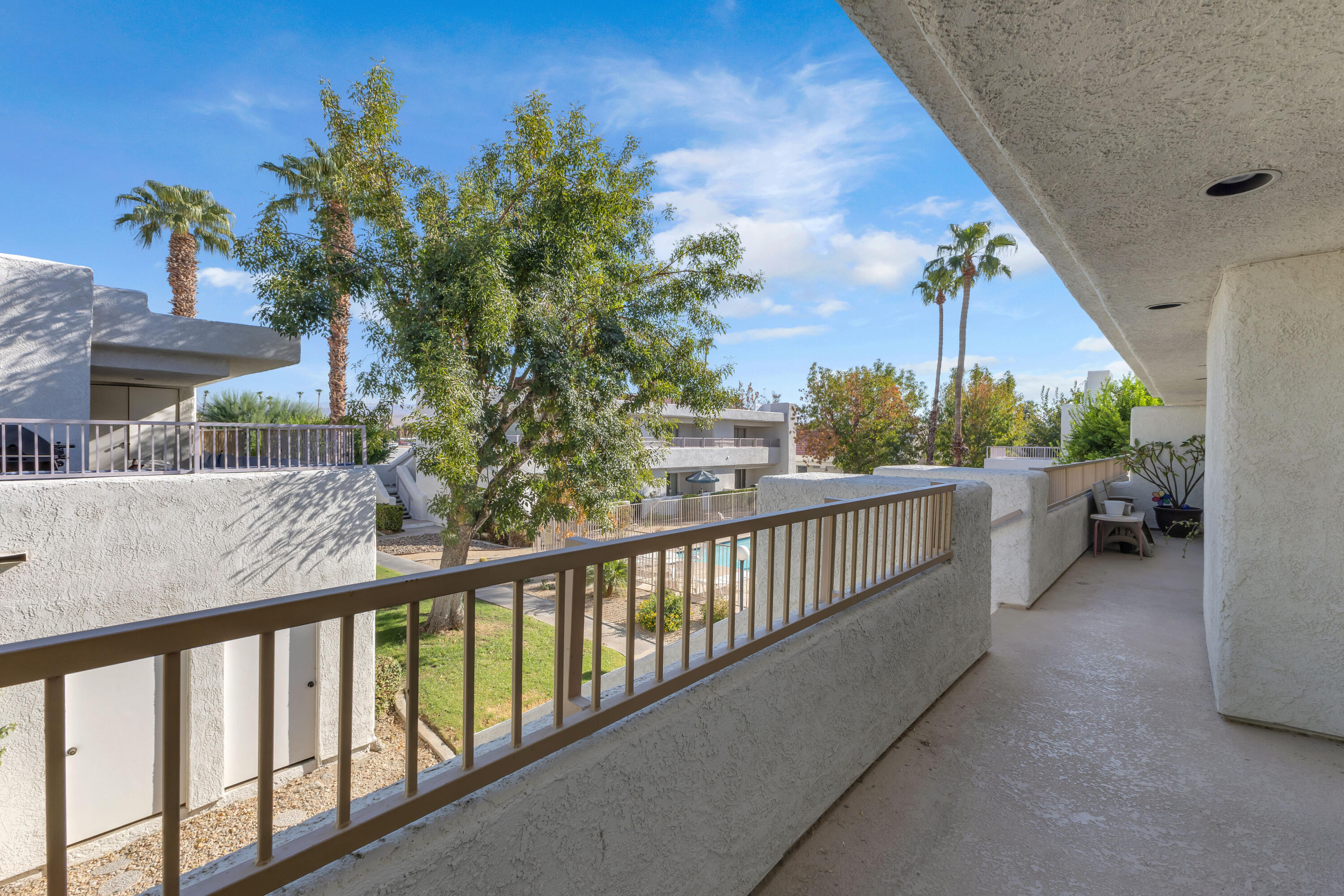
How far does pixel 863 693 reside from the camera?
8.62ft

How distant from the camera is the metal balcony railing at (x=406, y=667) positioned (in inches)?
29.3

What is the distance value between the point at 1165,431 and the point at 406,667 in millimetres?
13190

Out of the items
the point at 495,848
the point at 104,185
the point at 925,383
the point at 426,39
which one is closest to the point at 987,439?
the point at 925,383

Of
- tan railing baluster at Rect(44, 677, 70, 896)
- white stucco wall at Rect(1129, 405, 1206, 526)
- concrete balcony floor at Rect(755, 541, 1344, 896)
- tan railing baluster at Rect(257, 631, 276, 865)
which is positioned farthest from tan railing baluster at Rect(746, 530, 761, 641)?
white stucco wall at Rect(1129, 405, 1206, 526)

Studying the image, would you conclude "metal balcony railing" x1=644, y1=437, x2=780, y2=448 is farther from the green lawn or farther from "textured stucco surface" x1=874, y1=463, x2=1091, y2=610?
"textured stucco surface" x1=874, y1=463, x2=1091, y2=610

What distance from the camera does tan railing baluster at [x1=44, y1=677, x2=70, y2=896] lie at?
2.38ft

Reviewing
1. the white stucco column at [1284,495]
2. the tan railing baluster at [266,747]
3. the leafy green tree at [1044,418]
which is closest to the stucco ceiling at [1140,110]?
the white stucco column at [1284,495]

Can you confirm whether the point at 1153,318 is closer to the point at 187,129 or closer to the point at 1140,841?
the point at 1140,841

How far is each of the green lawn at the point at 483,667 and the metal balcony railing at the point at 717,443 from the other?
1262 centimetres

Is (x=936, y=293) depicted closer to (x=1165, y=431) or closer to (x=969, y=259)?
(x=969, y=259)

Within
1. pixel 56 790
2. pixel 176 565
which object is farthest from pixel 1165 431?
pixel 176 565

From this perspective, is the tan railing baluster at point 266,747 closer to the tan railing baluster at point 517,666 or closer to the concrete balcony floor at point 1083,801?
the tan railing baluster at point 517,666

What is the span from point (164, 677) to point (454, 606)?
10840 millimetres

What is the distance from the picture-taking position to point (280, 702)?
20.4 ft
